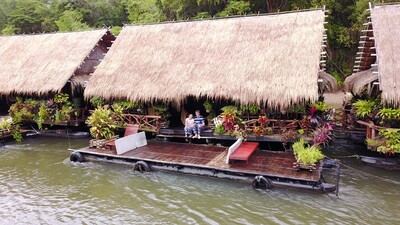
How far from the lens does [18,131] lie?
63.3ft

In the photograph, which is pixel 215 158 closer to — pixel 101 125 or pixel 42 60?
pixel 101 125

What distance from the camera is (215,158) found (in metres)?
13.4

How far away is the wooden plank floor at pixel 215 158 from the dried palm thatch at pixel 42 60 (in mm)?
6784

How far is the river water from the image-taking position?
9.83 meters

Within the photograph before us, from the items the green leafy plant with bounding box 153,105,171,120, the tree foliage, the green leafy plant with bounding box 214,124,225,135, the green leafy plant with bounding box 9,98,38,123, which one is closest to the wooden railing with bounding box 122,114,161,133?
the green leafy plant with bounding box 153,105,171,120

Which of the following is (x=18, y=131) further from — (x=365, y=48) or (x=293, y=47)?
(x=365, y=48)

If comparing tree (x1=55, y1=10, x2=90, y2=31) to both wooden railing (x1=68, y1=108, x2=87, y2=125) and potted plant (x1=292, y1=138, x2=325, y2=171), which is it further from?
potted plant (x1=292, y1=138, x2=325, y2=171)

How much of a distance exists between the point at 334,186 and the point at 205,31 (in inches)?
426

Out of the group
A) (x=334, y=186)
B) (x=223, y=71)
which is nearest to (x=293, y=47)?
(x=223, y=71)

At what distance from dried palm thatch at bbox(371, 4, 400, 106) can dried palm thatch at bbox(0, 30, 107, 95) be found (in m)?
15.6

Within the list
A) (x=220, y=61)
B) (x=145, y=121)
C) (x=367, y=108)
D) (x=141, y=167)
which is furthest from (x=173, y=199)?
(x=367, y=108)

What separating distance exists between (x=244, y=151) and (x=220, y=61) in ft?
16.7

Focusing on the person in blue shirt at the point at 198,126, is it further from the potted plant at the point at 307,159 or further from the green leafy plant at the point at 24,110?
the green leafy plant at the point at 24,110

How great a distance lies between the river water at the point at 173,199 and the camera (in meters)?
9.83
